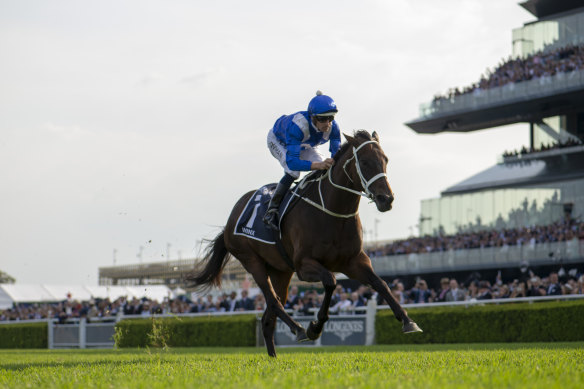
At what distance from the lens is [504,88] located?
3606 cm

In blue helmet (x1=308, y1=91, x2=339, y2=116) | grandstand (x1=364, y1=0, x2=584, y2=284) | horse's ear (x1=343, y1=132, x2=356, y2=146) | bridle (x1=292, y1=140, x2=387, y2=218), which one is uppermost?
grandstand (x1=364, y1=0, x2=584, y2=284)

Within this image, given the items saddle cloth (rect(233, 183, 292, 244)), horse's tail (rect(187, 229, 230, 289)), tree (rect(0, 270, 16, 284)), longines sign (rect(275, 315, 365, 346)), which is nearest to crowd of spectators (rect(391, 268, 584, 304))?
longines sign (rect(275, 315, 365, 346))

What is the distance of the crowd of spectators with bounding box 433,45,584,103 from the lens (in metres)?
33.7

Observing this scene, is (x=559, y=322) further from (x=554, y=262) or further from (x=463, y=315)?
(x=554, y=262)

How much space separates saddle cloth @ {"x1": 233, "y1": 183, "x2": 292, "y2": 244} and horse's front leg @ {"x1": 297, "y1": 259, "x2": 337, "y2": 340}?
100cm

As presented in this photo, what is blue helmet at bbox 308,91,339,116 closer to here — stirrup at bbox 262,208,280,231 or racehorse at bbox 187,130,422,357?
racehorse at bbox 187,130,422,357

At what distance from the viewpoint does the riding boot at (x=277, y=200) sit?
8.49 metres

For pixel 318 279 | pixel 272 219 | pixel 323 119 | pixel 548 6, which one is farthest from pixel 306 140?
pixel 548 6

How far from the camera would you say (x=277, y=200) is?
8547 mm

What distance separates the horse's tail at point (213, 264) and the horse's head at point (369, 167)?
2.99 meters

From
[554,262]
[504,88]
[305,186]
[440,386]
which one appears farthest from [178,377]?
[504,88]

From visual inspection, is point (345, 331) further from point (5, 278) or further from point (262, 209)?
point (5, 278)

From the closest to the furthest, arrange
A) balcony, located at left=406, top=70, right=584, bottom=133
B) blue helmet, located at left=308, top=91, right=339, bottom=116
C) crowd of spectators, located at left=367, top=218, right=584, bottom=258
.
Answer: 1. blue helmet, located at left=308, top=91, right=339, bottom=116
2. crowd of spectators, located at left=367, top=218, right=584, bottom=258
3. balcony, located at left=406, top=70, right=584, bottom=133

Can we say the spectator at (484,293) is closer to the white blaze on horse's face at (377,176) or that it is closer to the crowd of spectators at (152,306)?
the crowd of spectators at (152,306)
